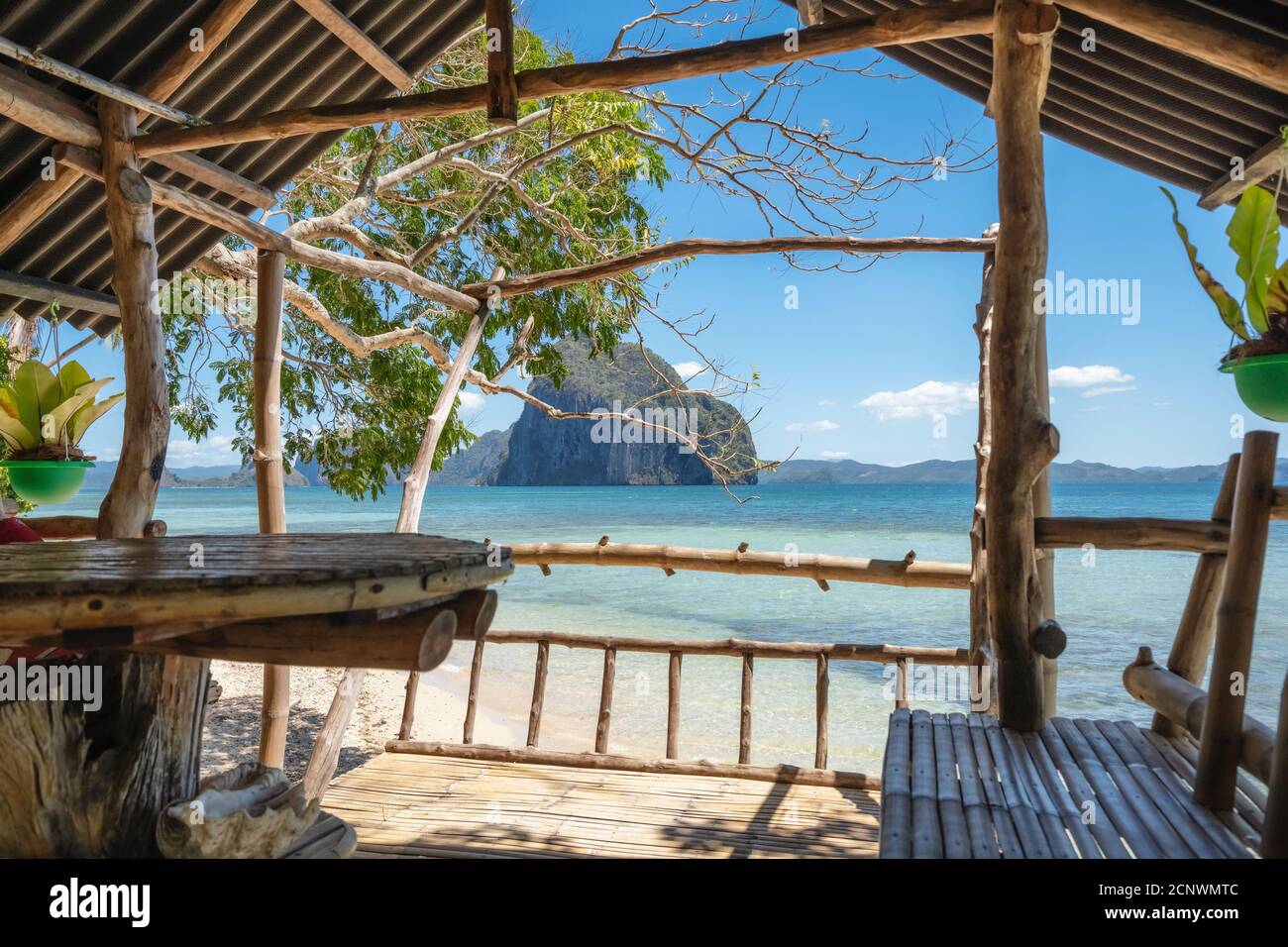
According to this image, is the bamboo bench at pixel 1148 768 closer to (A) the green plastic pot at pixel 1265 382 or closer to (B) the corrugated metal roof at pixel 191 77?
(A) the green plastic pot at pixel 1265 382

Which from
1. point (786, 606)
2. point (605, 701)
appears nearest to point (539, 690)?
point (605, 701)

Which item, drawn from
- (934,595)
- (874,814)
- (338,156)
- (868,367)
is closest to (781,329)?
(868,367)

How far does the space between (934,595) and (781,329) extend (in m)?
28.7

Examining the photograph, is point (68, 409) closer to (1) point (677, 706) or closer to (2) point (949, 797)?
(1) point (677, 706)

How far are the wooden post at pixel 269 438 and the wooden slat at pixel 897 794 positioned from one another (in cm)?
321

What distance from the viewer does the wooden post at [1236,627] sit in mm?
1871

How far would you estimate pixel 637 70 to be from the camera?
2.86 m

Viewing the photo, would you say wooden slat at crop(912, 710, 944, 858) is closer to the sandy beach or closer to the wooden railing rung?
the wooden railing rung

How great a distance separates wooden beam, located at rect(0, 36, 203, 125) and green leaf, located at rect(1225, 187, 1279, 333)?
3.52 m

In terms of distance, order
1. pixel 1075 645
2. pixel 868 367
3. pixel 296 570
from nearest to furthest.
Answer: pixel 296 570 < pixel 1075 645 < pixel 868 367

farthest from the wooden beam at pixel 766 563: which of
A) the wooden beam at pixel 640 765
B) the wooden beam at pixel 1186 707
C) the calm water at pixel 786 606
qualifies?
the calm water at pixel 786 606

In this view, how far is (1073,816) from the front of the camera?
5.89 feet

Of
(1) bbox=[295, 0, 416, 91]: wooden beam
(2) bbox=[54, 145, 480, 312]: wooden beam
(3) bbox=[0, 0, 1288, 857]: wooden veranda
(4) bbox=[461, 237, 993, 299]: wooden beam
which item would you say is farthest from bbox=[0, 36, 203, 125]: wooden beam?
(4) bbox=[461, 237, 993, 299]: wooden beam
